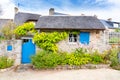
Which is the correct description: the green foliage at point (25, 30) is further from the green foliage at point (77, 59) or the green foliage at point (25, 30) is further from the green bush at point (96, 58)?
the green bush at point (96, 58)

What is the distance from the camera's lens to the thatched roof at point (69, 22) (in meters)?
17.6

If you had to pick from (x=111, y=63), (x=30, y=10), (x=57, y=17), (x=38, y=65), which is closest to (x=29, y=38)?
(x=57, y=17)

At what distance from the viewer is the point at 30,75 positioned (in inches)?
559

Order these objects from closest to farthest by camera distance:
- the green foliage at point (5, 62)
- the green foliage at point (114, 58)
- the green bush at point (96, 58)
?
the green foliage at point (5, 62)
the green foliage at point (114, 58)
the green bush at point (96, 58)

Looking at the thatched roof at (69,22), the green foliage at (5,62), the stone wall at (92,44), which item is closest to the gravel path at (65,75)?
the green foliage at (5,62)

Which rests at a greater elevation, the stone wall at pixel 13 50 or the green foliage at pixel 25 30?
the green foliage at pixel 25 30

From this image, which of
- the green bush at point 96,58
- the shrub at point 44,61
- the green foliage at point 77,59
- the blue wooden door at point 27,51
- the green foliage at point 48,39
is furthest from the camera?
the blue wooden door at point 27,51

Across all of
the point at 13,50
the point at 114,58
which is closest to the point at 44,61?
the point at 13,50

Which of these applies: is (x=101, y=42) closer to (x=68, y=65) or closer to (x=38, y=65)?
(x=68, y=65)

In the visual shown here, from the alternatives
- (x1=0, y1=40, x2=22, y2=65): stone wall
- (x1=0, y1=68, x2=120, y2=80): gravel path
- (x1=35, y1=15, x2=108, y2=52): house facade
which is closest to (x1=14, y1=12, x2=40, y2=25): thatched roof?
(x1=35, y1=15, x2=108, y2=52): house facade

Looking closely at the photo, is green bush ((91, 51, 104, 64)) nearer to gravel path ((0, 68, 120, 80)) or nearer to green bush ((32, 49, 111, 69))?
green bush ((32, 49, 111, 69))

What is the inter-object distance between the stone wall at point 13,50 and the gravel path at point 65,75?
200 cm

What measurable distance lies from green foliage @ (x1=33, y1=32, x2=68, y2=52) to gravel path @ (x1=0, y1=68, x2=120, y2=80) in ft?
9.15

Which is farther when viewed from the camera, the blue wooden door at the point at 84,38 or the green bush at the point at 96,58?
the blue wooden door at the point at 84,38
